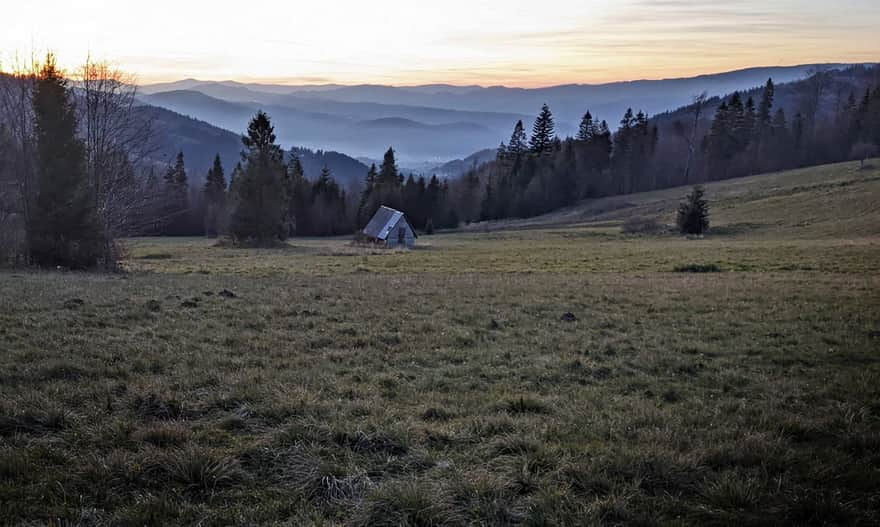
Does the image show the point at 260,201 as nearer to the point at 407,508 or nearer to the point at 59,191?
the point at 59,191

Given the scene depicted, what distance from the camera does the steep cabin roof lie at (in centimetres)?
6138

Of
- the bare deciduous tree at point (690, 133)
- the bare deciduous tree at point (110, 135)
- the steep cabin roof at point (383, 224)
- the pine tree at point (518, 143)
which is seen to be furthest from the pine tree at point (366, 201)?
the bare deciduous tree at point (690, 133)

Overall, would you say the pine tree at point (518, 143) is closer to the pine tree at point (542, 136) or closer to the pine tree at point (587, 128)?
the pine tree at point (542, 136)

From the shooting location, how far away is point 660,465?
512cm

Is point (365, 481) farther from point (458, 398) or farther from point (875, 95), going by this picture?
point (875, 95)

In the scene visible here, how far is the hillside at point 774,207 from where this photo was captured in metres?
47.7

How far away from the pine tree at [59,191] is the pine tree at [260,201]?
31.7 metres

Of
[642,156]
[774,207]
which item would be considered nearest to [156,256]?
[774,207]

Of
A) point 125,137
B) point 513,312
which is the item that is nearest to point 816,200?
point 513,312

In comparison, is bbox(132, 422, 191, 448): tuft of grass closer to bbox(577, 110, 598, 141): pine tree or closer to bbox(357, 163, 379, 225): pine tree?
bbox(357, 163, 379, 225): pine tree

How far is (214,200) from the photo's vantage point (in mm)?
86188

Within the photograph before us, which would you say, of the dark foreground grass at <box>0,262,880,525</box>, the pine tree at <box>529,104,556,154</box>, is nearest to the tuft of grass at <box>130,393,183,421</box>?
the dark foreground grass at <box>0,262,880,525</box>

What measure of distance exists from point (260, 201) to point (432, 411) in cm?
5608

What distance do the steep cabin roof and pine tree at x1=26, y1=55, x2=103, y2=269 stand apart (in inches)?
1417
